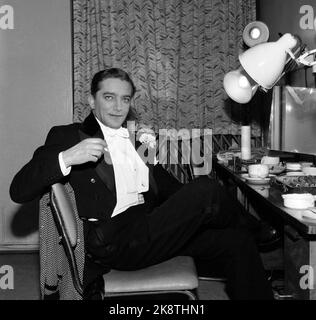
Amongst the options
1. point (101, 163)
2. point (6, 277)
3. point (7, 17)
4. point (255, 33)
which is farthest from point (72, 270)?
point (7, 17)

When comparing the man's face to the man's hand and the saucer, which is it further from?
the saucer

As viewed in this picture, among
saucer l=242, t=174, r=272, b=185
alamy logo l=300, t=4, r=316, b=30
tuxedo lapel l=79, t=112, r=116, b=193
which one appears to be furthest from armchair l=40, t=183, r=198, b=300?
alamy logo l=300, t=4, r=316, b=30

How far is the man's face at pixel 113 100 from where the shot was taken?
86.3 inches

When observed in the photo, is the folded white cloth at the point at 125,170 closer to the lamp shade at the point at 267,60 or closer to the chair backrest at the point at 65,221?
the chair backrest at the point at 65,221

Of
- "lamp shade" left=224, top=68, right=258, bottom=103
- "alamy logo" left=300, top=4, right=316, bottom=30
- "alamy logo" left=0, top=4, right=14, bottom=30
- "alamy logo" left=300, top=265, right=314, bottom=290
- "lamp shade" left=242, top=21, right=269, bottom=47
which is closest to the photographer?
"alamy logo" left=300, top=265, right=314, bottom=290

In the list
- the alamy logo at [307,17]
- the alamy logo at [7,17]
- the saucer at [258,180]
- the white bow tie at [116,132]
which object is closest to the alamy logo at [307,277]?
the saucer at [258,180]

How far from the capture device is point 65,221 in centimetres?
159

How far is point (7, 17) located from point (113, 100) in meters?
1.79

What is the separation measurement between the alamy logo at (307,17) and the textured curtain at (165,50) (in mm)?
734

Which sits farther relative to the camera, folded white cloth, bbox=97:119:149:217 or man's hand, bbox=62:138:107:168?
folded white cloth, bbox=97:119:149:217

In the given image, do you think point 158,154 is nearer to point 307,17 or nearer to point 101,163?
point 307,17

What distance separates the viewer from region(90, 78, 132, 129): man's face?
2191 millimetres

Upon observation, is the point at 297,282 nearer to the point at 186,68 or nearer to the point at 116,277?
the point at 116,277

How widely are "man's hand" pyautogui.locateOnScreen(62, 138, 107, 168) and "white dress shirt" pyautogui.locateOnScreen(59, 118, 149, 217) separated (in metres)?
0.37
